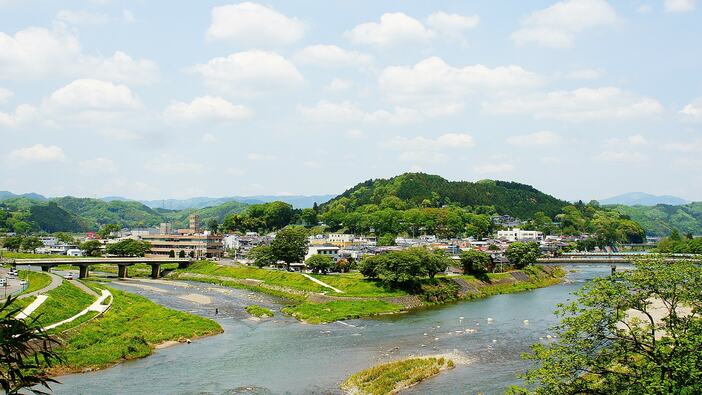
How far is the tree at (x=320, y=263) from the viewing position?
74812 millimetres

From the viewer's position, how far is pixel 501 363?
3397cm

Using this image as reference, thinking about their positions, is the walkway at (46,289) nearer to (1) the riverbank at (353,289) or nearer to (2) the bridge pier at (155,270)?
(1) the riverbank at (353,289)

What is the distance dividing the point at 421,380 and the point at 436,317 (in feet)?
71.4

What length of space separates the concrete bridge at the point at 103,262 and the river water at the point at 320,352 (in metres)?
27.2

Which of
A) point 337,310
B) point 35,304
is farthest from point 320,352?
point 35,304

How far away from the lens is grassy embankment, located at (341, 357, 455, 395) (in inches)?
1129

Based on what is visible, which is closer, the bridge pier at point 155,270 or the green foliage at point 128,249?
the bridge pier at point 155,270

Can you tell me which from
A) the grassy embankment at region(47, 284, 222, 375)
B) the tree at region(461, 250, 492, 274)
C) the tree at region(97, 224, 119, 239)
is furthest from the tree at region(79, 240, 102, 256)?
the tree at region(461, 250, 492, 274)

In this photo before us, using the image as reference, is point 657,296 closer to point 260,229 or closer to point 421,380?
point 421,380

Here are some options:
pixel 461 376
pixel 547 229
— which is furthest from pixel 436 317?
pixel 547 229

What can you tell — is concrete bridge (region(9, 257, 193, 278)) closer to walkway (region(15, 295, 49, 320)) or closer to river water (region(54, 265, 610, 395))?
river water (region(54, 265, 610, 395))

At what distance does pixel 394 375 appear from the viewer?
3061 centimetres

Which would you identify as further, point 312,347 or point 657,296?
point 312,347

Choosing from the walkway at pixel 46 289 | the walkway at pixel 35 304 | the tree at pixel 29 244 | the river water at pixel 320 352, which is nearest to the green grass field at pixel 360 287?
the river water at pixel 320 352
